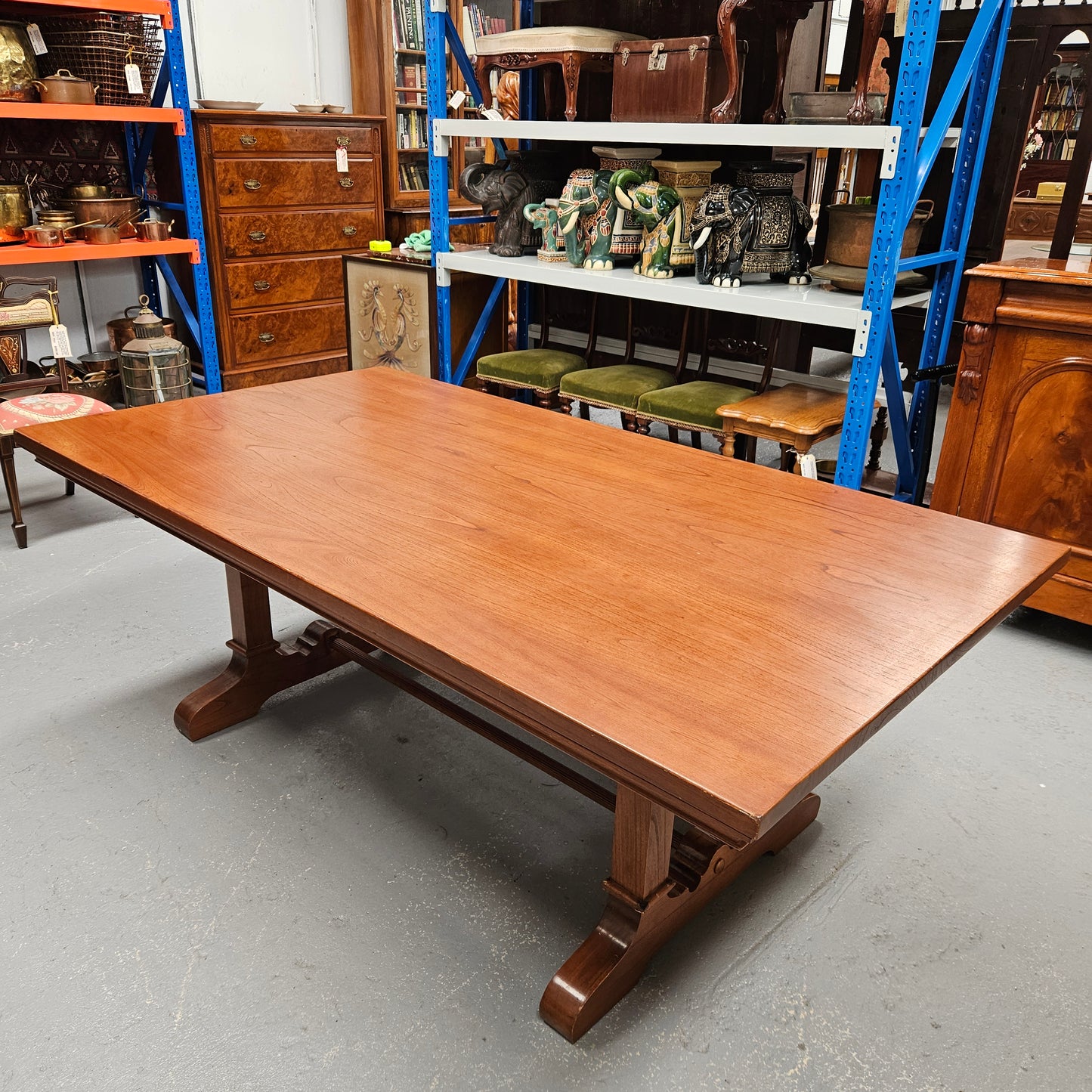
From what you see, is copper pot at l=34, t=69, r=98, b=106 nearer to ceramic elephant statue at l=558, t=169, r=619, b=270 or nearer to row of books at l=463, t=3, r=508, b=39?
ceramic elephant statue at l=558, t=169, r=619, b=270

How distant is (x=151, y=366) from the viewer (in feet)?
12.3

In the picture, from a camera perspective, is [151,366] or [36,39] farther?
[151,366]

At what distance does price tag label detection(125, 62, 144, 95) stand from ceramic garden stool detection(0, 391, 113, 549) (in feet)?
5.11

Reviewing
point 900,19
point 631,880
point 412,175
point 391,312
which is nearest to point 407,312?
point 391,312

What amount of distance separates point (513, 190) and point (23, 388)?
191 cm

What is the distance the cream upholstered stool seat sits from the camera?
10.2ft

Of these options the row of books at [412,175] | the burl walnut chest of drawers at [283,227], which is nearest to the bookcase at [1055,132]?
the row of books at [412,175]

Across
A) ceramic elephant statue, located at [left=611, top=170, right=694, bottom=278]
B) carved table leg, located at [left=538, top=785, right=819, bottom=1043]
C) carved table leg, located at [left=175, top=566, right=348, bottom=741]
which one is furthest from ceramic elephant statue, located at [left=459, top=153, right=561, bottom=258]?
carved table leg, located at [left=538, top=785, right=819, bottom=1043]

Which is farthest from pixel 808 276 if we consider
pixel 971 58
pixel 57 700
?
pixel 57 700

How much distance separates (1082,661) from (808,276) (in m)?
1.41

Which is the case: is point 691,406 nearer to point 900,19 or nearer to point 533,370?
point 533,370

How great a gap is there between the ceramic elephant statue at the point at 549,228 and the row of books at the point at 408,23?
7.27 feet

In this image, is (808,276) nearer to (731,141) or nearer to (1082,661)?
(731,141)

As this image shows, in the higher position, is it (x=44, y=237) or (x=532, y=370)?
(x=44, y=237)
